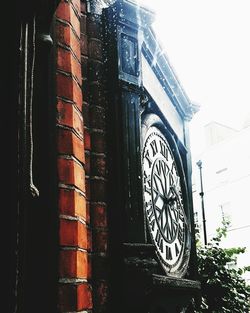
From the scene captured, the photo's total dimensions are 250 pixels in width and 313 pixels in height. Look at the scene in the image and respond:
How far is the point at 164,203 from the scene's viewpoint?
279 centimetres

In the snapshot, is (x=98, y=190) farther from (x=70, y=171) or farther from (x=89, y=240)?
(x=70, y=171)

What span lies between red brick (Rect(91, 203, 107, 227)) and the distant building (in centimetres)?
1655

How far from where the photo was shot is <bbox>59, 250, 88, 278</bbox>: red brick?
1519 mm

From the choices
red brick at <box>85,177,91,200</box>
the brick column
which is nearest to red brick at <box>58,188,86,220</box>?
the brick column

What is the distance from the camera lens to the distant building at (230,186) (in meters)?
18.8

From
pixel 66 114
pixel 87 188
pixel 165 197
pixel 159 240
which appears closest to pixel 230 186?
pixel 165 197

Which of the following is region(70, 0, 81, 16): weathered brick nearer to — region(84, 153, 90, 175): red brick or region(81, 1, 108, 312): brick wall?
region(81, 1, 108, 312): brick wall

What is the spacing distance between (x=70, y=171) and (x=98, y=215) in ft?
1.30

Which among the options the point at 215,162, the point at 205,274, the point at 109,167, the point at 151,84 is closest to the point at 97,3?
the point at 151,84

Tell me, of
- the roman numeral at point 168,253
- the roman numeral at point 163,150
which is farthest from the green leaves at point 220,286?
the roman numeral at point 163,150

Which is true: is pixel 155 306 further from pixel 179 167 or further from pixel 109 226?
pixel 179 167

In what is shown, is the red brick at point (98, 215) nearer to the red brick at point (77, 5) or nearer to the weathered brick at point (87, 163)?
the weathered brick at point (87, 163)

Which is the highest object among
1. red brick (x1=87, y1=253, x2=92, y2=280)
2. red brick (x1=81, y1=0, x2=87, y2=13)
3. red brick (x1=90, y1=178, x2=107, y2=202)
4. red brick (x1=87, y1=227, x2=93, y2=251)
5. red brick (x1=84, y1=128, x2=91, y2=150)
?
red brick (x1=81, y1=0, x2=87, y2=13)

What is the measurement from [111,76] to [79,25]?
0.35m
